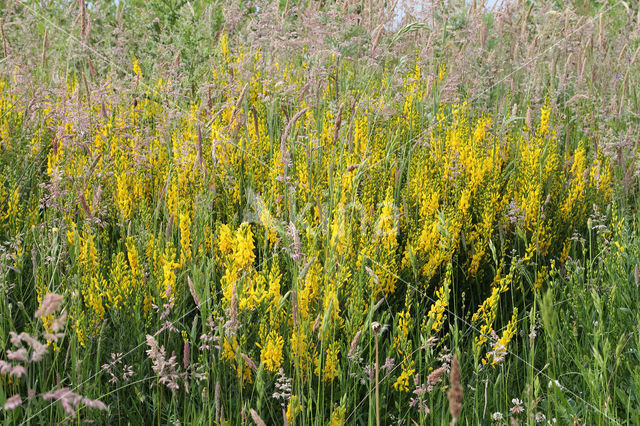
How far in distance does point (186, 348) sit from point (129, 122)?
184cm

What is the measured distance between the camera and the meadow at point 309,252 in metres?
1.56

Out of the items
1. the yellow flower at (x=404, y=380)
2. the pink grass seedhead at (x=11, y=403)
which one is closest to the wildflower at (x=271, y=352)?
the yellow flower at (x=404, y=380)

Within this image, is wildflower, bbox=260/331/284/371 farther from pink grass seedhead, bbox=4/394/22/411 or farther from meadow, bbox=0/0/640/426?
pink grass seedhead, bbox=4/394/22/411

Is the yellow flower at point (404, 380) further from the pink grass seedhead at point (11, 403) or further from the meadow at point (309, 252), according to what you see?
the pink grass seedhead at point (11, 403)

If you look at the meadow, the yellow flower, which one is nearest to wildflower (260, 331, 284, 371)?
the meadow

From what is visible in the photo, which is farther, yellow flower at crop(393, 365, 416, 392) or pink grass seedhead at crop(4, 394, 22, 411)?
yellow flower at crop(393, 365, 416, 392)

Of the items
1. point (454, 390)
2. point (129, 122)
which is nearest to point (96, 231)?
point (129, 122)

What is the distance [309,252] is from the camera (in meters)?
1.84

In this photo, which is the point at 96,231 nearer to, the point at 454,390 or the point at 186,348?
the point at 186,348

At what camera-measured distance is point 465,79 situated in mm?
3785

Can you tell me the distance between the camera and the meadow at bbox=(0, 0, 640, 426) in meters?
1.56

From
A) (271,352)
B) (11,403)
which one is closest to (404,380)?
(271,352)

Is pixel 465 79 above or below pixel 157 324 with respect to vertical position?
above

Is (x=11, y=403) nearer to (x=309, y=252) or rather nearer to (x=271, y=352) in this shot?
(x=271, y=352)
